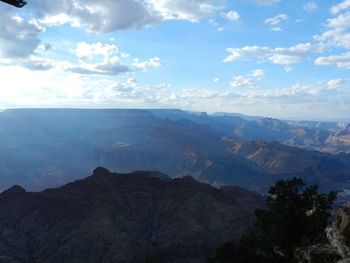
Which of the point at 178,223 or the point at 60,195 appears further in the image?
the point at 60,195

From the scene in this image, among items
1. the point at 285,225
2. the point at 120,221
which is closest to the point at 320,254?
the point at 285,225

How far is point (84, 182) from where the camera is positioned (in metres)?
160

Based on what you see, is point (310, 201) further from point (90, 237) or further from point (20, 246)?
point (20, 246)

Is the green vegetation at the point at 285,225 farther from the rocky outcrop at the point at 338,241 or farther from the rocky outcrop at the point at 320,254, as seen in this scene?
the rocky outcrop at the point at 338,241

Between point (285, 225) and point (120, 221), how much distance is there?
92999mm

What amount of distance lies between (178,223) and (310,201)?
3536 inches

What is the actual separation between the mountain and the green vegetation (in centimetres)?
6896

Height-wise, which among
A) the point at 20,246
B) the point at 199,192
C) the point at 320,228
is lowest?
the point at 20,246

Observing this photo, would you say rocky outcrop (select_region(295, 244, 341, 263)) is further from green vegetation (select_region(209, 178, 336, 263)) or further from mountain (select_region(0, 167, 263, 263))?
mountain (select_region(0, 167, 263, 263))

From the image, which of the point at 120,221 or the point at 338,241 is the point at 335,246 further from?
the point at 120,221

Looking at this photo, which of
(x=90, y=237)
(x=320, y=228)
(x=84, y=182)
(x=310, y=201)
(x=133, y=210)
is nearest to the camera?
(x=320, y=228)

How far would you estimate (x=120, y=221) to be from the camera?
5069 inches

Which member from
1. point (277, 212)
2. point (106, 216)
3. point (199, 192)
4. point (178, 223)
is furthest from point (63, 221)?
point (277, 212)

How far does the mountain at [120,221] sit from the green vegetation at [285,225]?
6896 centimetres
